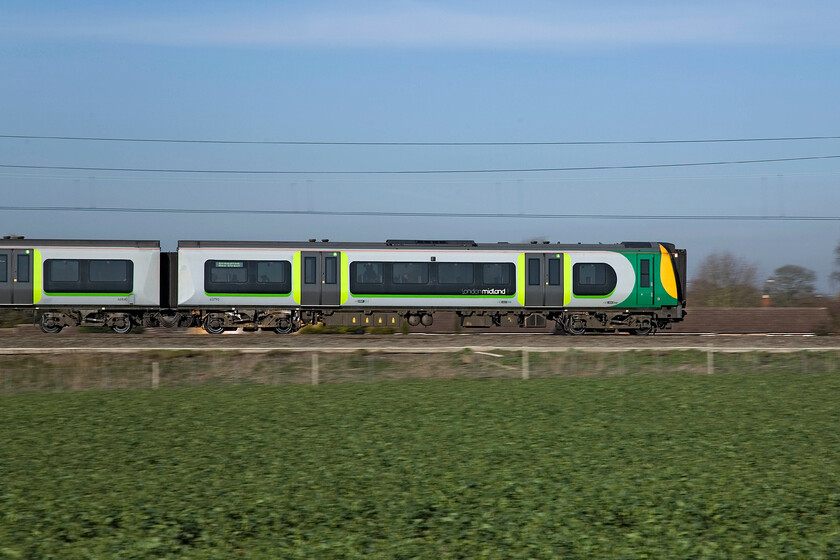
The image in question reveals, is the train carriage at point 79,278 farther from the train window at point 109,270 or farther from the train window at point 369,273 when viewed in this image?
the train window at point 369,273

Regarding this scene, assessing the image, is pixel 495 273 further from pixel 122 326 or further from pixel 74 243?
pixel 74 243

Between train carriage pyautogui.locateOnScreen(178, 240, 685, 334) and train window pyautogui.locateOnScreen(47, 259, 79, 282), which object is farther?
train carriage pyautogui.locateOnScreen(178, 240, 685, 334)

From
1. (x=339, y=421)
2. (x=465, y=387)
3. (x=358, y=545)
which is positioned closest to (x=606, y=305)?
(x=465, y=387)

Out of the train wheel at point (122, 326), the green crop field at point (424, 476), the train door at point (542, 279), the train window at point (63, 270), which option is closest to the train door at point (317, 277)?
the train wheel at point (122, 326)

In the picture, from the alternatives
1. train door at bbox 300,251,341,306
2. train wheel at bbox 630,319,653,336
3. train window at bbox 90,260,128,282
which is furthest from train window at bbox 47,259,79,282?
train wheel at bbox 630,319,653,336

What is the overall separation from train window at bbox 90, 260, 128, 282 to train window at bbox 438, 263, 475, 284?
12041 millimetres

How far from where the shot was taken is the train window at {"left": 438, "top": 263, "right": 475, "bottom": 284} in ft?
105

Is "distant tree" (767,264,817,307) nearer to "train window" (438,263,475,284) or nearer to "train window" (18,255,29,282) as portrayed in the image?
"train window" (438,263,475,284)

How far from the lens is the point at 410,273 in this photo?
105ft

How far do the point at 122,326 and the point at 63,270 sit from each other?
10.1 feet

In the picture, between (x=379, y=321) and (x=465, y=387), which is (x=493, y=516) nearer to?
(x=465, y=387)

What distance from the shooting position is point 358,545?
332 inches

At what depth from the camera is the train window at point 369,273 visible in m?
31.8

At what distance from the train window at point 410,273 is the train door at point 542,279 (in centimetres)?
402
